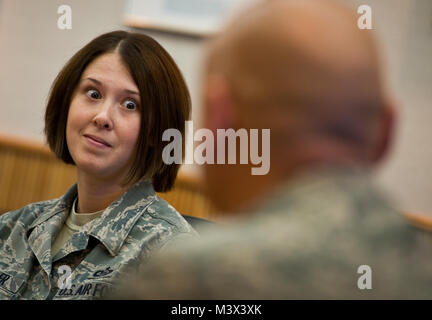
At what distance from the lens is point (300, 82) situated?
14.7 inches

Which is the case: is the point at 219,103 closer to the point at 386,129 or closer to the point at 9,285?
the point at 386,129

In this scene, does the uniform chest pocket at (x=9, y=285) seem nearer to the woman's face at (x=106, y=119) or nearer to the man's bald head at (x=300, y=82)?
the woman's face at (x=106, y=119)

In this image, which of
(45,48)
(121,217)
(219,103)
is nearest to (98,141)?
(121,217)

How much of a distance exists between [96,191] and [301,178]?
0.70 meters

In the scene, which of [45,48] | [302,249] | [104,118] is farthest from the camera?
[45,48]

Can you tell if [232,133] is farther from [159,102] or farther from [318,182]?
[159,102]

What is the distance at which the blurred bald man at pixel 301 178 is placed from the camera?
1.23 ft

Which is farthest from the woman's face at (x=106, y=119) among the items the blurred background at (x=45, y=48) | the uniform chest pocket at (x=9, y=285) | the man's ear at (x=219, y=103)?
the blurred background at (x=45, y=48)

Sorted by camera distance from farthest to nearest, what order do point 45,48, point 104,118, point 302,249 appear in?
point 45,48 < point 104,118 < point 302,249

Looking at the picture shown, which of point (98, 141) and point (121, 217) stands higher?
point (98, 141)

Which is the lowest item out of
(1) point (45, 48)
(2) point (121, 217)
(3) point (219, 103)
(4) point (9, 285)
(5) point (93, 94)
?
(4) point (9, 285)

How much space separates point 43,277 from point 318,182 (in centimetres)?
71

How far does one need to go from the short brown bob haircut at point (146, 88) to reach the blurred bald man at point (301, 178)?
0.58 metres
